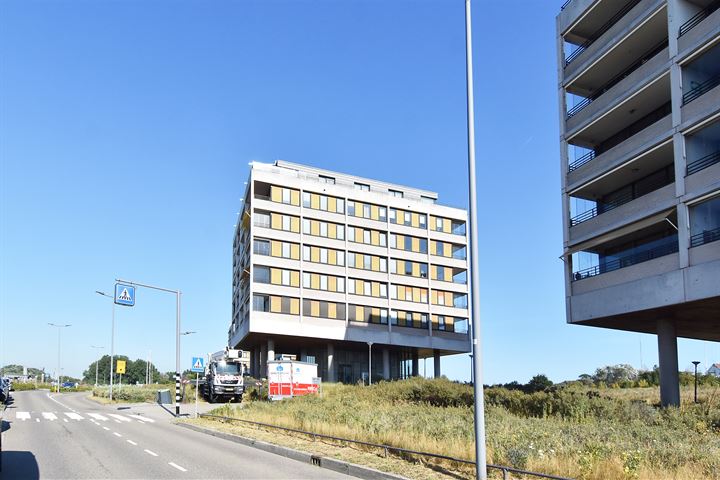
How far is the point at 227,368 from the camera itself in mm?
44500

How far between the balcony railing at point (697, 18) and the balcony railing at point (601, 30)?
445 centimetres

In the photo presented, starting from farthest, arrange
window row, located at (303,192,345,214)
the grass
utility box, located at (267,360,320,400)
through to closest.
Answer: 1. window row, located at (303,192,345,214)
2. utility box, located at (267,360,320,400)
3. the grass

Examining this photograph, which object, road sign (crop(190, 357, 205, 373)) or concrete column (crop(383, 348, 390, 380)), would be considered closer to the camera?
road sign (crop(190, 357, 205, 373))

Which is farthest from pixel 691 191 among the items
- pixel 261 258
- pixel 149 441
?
pixel 261 258

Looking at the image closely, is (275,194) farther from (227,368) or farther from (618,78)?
(618,78)

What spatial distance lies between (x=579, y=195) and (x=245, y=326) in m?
41.4

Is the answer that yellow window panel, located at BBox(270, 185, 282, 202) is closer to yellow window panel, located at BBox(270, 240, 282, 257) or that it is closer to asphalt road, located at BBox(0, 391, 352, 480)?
yellow window panel, located at BBox(270, 240, 282, 257)

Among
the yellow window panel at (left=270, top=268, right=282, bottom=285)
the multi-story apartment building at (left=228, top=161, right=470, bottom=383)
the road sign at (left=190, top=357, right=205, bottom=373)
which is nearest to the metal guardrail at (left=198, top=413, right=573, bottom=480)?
the road sign at (left=190, top=357, right=205, bottom=373)

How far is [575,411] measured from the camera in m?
24.7

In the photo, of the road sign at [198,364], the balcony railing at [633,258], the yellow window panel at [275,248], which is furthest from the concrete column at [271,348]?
the balcony railing at [633,258]

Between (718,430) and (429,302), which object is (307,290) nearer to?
(429,302)

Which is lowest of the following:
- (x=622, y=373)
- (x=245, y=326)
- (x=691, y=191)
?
(x=622, y=373)

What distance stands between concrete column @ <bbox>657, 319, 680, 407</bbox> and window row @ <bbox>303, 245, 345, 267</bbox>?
42.4 metres

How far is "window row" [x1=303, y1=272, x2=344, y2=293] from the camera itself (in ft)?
236
